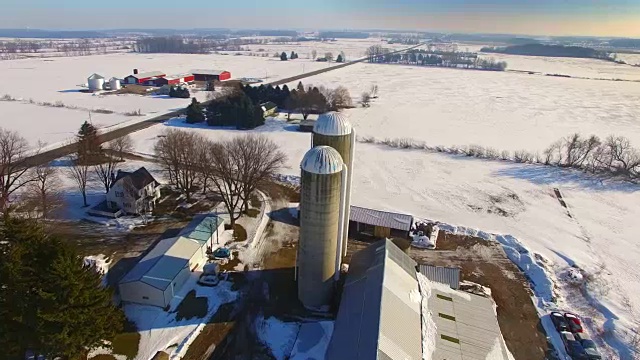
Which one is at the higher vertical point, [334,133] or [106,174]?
[334,133]

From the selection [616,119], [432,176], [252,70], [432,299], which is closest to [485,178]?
[432,176]

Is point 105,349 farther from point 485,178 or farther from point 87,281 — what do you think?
point 485,178

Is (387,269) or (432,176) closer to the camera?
(387,269)

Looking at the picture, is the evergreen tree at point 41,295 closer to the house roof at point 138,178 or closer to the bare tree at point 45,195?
the house roof at point 138,178

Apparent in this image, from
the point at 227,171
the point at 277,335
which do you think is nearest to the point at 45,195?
the point at 227,171

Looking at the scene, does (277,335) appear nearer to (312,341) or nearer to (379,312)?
(312,341)

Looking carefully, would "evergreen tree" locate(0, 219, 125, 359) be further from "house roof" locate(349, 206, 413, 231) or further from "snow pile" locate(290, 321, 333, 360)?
"house roof" locate(349, 206, 413, 231)
